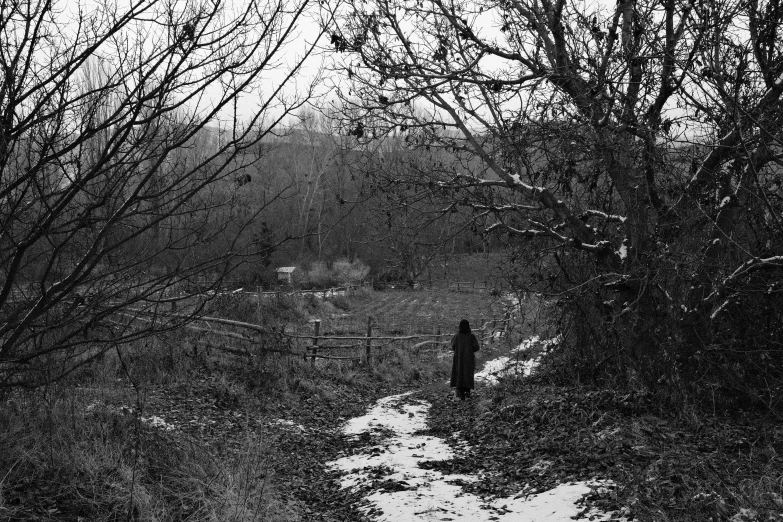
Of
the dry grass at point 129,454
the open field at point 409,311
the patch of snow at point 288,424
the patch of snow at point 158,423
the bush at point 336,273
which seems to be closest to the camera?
the dry grass at point 129,454

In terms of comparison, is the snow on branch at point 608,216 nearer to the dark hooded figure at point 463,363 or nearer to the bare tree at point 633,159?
the bare tree at point 633,159

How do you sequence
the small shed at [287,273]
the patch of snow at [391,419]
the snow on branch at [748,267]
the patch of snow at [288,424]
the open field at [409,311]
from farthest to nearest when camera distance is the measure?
the small shed at [287,273]
the open field at [409,311]
the patch of snow at [391,419]
the patch of snow at [288,424]
the snow on branch at [748,267]

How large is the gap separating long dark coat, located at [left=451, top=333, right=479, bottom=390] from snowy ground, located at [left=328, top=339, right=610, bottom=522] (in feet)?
8.59

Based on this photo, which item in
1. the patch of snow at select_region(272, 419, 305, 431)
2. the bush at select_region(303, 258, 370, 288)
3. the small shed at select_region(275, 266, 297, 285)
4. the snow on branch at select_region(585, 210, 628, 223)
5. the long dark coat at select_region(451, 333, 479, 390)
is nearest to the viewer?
the snow on branch at select_region(585, 210, 628, 223)

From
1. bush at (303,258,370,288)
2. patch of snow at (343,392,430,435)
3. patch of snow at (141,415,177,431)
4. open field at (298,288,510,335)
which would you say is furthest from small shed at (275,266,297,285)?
patch of snow at (141,415,177,431)

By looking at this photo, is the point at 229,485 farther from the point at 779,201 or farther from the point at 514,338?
the point at 514,338

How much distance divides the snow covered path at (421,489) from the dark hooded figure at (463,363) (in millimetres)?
2601

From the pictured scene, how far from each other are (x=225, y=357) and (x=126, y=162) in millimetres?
9081

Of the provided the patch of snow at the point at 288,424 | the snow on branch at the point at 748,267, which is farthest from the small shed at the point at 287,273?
the snow on branch at the point at 748,267

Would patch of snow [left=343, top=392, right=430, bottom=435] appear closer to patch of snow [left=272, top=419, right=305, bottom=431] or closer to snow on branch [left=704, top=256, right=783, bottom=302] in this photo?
patch of snow [left=272, top=419, right=305, bottom=431]

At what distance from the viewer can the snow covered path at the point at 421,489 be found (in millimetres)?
4922

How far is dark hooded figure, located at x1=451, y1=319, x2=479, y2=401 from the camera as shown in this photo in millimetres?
11711

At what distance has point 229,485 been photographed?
210 inches

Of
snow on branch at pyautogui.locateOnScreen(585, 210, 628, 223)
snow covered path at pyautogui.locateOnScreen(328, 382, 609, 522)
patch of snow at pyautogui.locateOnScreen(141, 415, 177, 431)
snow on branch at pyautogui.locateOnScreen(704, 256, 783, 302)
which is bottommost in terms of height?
snow covered path at pyautogui.locateOnScreen(328, 382, 609, 522)
